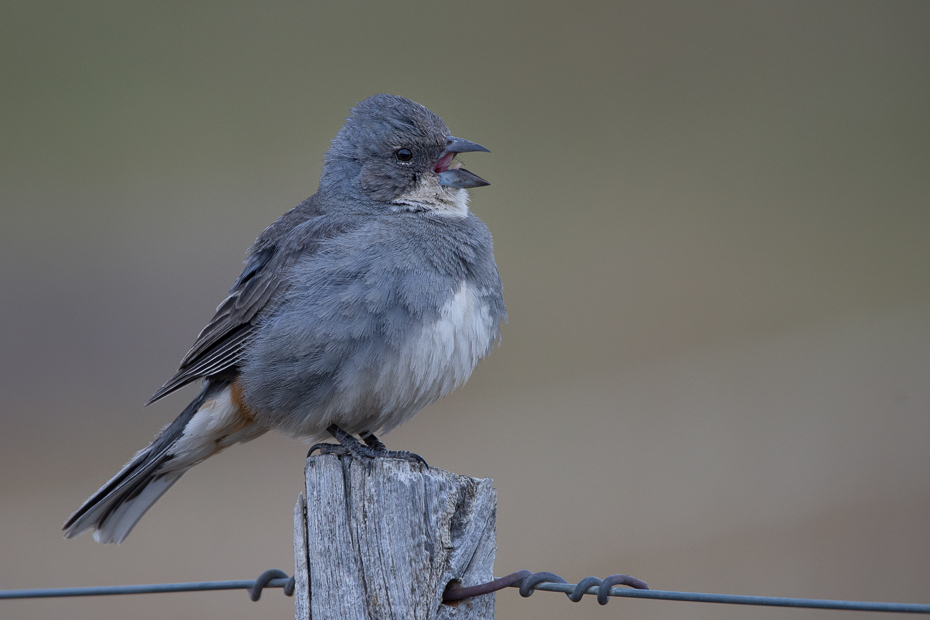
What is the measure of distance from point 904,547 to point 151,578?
6.01 meters

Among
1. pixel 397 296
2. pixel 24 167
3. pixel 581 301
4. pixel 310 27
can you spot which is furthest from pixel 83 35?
pixel 397 296

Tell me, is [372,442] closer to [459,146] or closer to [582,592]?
[459,146]

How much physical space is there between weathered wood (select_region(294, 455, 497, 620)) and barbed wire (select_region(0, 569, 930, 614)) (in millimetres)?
90

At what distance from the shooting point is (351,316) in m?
3.97

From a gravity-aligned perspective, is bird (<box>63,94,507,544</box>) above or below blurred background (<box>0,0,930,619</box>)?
below

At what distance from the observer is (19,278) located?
1070 cm

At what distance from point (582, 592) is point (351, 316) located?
1.67 meters

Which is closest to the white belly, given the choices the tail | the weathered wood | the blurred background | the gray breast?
the gray breast

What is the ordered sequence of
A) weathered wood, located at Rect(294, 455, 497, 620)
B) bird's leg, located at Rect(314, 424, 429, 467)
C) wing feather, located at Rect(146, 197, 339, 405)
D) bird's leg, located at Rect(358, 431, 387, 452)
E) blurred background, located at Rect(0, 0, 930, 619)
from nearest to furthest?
weathered wood, located at Rect(294, 455, 497, 620) < bird's leg, located at Rect(314, 424, 429, 467) < wing feather, located at Rect(146, 197, 339, 405) < bird's leg, located at Rect(358, 431, 387, 452) < blurred background, located at Rect(0, 0, 930, 619)

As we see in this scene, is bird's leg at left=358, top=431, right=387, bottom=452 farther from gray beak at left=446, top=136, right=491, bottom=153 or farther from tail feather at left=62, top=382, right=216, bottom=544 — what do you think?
gray beak at left=446, top=136, right=491, bottom=153

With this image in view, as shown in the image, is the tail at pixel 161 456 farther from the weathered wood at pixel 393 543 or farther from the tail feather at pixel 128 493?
the weathered wood at pixel 393 543

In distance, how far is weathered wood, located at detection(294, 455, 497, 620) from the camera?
2.78 metres

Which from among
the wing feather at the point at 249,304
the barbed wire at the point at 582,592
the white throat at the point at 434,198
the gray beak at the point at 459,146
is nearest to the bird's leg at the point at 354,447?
the wing feather at the point at 249,304

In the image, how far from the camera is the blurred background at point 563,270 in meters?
8.01
